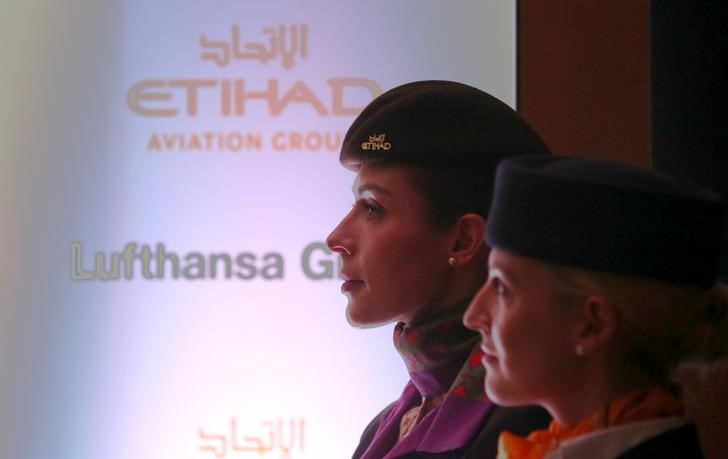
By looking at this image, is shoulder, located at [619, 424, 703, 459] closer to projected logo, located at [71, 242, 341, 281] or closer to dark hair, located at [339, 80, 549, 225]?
dark hair, located at [339, 80, 549, 225]

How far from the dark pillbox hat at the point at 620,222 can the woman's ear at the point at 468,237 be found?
1.17 ft

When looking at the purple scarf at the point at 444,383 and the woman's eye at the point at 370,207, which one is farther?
the woman's eye at the point at 370,207

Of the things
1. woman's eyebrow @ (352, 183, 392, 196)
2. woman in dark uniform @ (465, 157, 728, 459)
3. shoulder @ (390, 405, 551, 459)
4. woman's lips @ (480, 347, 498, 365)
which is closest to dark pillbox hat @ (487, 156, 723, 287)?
Result: woman in dark uniform @ (465, 157, 728, 459)

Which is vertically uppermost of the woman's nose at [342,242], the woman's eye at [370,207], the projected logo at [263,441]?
the woman's eye at [370,207]

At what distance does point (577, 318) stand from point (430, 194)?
1.39 feet

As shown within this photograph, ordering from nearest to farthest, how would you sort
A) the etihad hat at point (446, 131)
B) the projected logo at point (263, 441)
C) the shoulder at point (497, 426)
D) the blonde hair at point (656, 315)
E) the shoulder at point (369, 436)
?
the blonde hair at point (656, 315), the shoulder at point (497, 426), the etihad hat at point (446, 131), the shoulder at point (369, 436), the projected logo at point (263, 441)

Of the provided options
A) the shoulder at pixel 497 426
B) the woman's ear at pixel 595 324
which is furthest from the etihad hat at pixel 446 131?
the woman's ear at pixel 595 324

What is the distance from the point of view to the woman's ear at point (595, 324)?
78 cm

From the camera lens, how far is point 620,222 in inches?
30.8

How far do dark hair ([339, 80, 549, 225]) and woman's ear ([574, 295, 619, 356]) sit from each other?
1.29 ft

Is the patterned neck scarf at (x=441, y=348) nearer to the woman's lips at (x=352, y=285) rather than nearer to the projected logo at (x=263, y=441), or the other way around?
the woman's lips at (x=352, y=285)

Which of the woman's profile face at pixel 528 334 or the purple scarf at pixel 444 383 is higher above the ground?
the woman's profile face at pixel 528 334

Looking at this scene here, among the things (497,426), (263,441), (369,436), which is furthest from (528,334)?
(263,441)

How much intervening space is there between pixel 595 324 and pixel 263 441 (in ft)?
6.22
